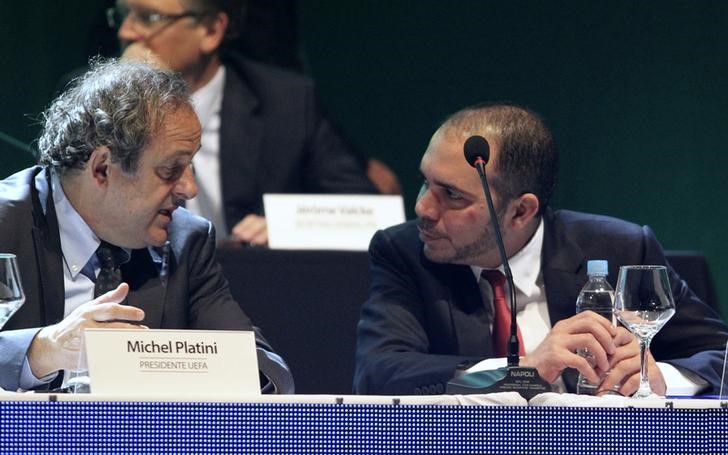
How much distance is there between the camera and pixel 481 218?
2934 mm

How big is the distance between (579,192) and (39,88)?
2.75 m

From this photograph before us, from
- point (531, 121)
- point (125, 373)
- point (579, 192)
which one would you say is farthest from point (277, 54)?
point (125, 373)

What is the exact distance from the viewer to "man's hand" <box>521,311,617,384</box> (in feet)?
7.98

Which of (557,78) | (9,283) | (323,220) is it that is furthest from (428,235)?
(557,78)

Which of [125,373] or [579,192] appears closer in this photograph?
[125,373]

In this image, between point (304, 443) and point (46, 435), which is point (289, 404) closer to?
point (304, 443)

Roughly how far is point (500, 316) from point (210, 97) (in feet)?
7.42

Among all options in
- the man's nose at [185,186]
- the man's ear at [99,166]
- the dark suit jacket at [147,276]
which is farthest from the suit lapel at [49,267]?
the man's nose at [185,186]

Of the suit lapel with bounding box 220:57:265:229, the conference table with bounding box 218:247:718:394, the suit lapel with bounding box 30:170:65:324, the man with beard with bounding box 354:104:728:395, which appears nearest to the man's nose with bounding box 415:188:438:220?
the man with beard with bounding box 354:104:728:395

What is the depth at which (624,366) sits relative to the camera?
2439mm

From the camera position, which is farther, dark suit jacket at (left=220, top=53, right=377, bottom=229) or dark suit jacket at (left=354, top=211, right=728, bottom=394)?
dark suit jacket at (left=220, top=53, right=377, bottom=229)

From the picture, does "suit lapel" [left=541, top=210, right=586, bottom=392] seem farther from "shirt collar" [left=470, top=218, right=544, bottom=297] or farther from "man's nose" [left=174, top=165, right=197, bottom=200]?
"man's nose" [left=174, top=165, right=197, bottom=200]

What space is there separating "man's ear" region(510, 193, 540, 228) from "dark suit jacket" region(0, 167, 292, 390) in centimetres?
71

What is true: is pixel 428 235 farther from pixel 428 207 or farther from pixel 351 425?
pixel 351 425
